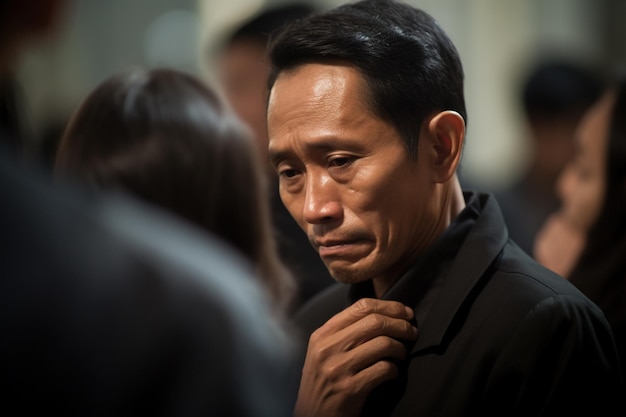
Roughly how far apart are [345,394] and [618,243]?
607mm

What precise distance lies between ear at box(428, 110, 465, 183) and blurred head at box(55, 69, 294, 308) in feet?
1.92

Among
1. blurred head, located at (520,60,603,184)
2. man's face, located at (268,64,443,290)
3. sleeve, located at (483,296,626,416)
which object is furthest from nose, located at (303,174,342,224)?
blurred head, located at (520,60,603,184)

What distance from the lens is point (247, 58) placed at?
9.64 ft

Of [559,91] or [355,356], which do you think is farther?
[559,91]

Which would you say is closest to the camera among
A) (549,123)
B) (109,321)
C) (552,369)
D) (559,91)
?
(109,321)

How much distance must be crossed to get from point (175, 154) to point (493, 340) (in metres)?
0.73

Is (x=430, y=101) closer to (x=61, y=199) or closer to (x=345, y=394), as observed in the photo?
(x=345, y=394)

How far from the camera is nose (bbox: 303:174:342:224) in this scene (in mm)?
1264

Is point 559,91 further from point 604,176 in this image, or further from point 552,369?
point 552,369

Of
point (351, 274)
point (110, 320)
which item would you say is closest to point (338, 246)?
point (351, 274)

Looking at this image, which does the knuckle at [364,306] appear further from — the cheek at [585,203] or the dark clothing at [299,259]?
the cheek at [585,203]

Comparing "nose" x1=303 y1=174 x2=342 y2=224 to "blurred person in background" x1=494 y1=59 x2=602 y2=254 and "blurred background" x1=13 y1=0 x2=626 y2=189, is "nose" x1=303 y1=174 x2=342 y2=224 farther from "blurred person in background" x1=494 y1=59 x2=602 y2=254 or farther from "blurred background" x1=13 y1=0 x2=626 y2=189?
"blurred background" x1=13 y1=0 x2=626 y2=189

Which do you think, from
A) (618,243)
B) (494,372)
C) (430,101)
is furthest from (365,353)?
(618,243)

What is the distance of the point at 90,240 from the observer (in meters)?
0.65
